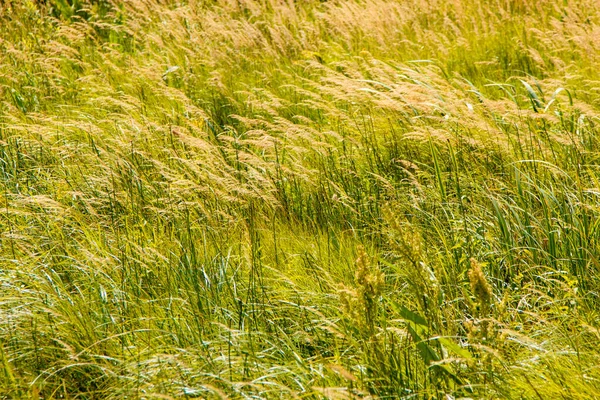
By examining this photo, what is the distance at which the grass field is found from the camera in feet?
7.48

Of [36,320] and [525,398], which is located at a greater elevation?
[36,320]

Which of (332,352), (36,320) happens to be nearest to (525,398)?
(332,352)

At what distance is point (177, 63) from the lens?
6047 millimetres

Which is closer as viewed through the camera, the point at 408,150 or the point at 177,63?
the point at 408,150

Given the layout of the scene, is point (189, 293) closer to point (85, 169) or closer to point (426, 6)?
point (85, 169)

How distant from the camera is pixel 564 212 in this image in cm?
317

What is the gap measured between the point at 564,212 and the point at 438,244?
554 mm

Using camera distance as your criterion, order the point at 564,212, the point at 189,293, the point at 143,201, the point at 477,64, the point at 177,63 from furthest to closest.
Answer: the point at 177,63 < the point at 477,64 < the point at 143,201 < the point at 564,212 < the point at 189,293

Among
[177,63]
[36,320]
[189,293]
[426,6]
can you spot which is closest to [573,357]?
[189,293]

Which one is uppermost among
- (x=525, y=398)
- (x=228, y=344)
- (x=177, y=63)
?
(x=177, y=63)

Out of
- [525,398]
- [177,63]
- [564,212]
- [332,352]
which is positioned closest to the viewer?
[525,398]

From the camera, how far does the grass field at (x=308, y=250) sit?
228cm

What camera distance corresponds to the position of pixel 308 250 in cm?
327

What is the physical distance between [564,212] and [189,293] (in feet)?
5.35
